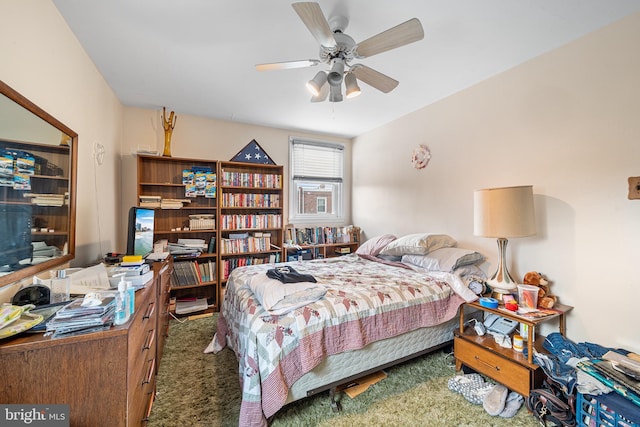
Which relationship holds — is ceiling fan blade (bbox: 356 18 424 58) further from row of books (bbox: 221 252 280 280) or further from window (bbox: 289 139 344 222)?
row of books (bbox: 221 252 280 280)

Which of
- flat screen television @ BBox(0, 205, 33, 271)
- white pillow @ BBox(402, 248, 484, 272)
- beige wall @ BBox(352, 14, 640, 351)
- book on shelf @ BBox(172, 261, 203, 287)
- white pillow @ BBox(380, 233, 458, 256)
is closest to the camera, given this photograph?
flat screen television @ BBox(0, 205, 33, 271)

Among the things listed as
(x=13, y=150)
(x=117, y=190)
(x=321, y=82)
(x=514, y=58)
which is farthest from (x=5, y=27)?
(x=514, y=58)

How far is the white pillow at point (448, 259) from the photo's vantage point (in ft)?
7.79

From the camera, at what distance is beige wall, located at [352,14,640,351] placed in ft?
5.57

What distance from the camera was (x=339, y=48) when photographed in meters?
1.74

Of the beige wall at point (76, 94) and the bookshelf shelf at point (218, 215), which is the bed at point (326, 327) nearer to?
the bookshelf shelf at point (218, 215)

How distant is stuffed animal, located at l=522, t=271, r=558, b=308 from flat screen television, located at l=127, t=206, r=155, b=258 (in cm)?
316

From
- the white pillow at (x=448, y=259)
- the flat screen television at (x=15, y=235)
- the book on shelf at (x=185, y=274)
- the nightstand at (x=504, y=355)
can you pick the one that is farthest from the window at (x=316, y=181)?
the flat screen television at (x=15, y=235)

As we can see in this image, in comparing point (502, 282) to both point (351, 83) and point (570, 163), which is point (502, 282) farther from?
point (351, 83)

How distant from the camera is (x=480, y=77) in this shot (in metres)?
2.45

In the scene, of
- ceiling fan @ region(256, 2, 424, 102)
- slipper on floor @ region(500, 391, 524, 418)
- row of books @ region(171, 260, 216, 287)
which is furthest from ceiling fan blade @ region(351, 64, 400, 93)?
row of books @ region(171, 260, 216, 287)

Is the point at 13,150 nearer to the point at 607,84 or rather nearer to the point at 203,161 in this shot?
the point at 203,161

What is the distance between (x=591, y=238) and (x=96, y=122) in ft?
13.1

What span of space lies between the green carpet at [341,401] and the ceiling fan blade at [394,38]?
2.26 m
